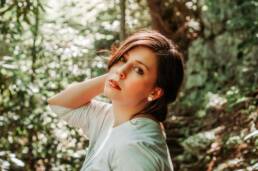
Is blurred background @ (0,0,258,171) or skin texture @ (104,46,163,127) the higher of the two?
skin texture @ (104,46,163,127)

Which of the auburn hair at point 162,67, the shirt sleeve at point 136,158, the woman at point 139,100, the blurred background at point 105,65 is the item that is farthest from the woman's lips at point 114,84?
the blurred background at point 105,65

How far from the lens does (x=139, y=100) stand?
68.7 inches

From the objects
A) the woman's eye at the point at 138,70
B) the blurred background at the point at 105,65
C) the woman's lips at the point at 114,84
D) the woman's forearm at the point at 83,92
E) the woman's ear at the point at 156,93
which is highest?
the woman's eye at the point at 138,70

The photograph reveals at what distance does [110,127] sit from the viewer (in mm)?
1880

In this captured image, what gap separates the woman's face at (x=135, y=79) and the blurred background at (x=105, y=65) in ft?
1.91

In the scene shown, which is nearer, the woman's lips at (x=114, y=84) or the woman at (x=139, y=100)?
the woman at (x=139, y=100)

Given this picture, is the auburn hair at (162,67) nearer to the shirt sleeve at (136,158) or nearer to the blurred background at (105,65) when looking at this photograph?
the shirt sleeve at (136,158)

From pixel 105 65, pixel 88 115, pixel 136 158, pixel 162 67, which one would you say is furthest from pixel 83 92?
pixel 105 65

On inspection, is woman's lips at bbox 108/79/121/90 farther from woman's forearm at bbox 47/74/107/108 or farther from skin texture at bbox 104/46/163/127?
woman's forearm at bbox 47/74/107/108

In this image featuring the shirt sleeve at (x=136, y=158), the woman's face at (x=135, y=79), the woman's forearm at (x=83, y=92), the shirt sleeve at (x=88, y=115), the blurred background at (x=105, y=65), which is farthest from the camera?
the blurred background at (x=105, y=65)

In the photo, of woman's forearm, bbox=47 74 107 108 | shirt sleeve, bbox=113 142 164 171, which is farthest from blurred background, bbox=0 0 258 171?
shirt sleeve, bbox=113 142 164 171

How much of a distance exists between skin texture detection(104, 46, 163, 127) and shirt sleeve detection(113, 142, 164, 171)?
0.70 feet

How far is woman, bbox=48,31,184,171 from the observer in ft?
5.20

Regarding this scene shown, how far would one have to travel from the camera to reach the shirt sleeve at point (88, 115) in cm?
201
